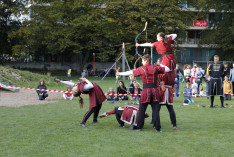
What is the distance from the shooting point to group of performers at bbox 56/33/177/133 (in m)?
8.57

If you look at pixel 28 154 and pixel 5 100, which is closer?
pixel 28 154

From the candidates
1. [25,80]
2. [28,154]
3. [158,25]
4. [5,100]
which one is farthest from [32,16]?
[28,154]

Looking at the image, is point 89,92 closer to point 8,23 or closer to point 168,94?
point 168,94

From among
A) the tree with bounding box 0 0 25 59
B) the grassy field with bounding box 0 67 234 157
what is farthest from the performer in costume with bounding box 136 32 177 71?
the tree with bounding box 0 0 25 59

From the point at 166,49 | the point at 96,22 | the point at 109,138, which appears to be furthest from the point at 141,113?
the point at 96,22

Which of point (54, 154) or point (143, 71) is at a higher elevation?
point (143, 71)

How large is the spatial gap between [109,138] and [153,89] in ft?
5.38

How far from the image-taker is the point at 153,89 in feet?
28.2

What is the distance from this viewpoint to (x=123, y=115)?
923 centimetres

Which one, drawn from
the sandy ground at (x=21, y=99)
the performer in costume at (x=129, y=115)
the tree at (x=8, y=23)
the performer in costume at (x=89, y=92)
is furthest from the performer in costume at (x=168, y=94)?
the tree at (x=8, y=23)

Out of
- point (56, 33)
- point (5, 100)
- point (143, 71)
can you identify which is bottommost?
point (5, 100)

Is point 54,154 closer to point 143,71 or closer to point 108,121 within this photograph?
point 143,71

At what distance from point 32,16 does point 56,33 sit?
496 centimetres

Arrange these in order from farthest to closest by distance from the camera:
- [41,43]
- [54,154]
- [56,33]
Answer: [41,43] → [56,33] → [54,154]
